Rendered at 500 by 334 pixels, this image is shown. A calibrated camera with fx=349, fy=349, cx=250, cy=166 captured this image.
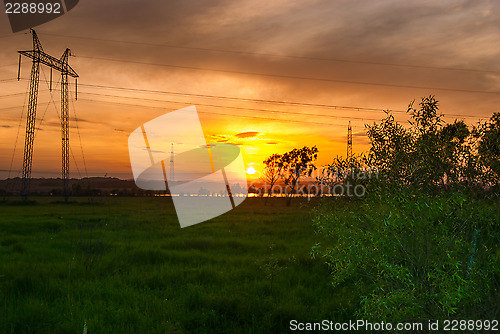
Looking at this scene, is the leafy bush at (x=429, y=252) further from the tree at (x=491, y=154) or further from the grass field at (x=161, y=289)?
the grass field at (x=161, y=289)

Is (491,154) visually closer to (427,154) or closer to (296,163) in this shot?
(427,154)

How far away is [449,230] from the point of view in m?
8.17

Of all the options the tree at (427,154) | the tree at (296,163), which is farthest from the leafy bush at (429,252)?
the tree at (296,163)

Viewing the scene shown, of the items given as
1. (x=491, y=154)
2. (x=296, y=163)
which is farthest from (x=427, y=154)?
(x=296, y=163)

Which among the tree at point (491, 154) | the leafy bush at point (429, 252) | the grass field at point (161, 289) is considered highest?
the tree at point (491, 154)

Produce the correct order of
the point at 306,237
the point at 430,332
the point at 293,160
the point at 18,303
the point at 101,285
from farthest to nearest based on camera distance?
the point at 293,160, the point at 306,237, the point at 101,285, the point at 18,303, the point at 430,332

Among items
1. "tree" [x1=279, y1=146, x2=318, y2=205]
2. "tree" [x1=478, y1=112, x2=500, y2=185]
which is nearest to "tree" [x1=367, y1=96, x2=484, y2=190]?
"tree" [x1=478, y1=112, x2=500, y2=185]

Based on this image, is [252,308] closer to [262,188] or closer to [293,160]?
[293,160]

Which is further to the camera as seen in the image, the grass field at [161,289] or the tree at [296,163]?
the tree at [296,163]

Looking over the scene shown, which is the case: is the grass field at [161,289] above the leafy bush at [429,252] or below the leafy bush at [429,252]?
below

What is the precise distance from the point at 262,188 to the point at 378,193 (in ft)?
278

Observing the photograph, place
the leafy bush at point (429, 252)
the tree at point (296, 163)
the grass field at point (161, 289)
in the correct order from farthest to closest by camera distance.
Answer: the tree at point (296, 163)
the grass field at point (161, 289)
the leafy bush at point (429, 252)

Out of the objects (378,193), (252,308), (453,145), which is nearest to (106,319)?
(252,308)

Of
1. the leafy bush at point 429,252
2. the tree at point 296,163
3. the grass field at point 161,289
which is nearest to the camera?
the leafy bush at point 429,252
